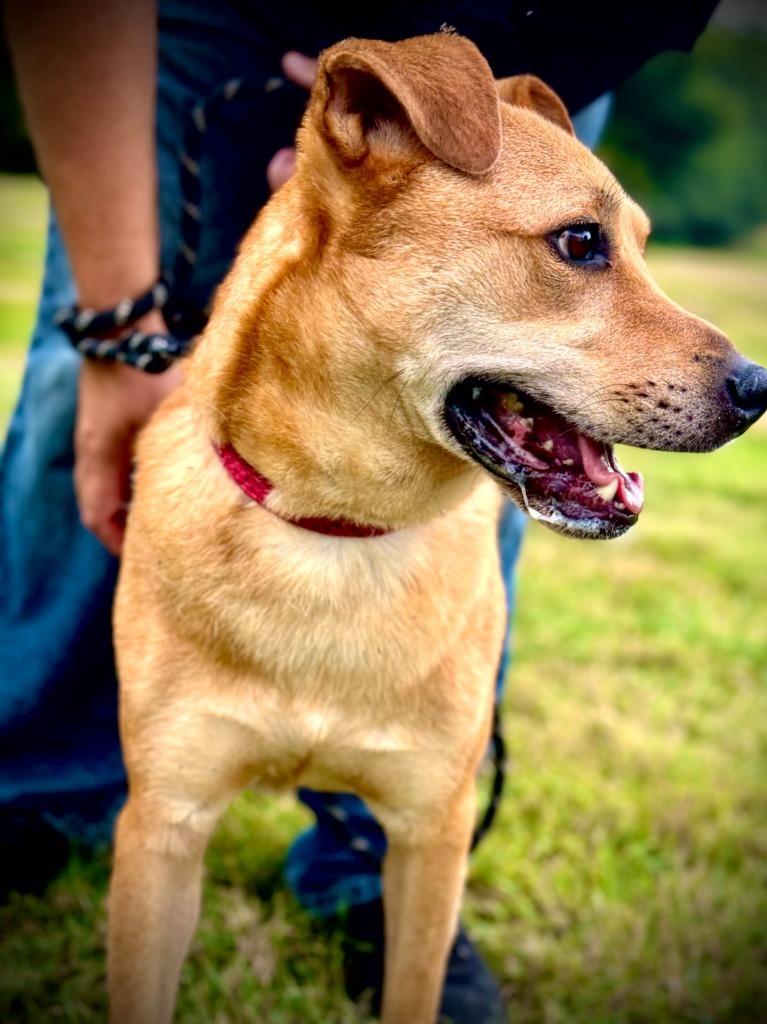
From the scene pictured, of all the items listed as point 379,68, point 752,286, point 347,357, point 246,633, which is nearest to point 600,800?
point 246,633

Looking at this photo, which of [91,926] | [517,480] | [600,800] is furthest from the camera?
[600,800]

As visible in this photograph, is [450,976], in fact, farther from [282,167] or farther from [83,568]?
[282,167]

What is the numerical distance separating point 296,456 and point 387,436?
178mm

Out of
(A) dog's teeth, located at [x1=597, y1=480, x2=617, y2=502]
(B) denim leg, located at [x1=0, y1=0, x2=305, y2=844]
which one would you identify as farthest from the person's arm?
(A) dog's teeth, located at [x1=597, y1=480, x2=617, y2=502]

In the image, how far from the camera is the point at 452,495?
2.16 meters

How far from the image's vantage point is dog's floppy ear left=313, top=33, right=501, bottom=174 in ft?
5.72

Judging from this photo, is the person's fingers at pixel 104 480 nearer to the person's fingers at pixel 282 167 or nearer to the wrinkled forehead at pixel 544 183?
the person's fingers at pixel 282 167

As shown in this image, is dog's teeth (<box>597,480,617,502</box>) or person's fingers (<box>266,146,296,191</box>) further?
person's fingers (<box>266,146,296,191</box>)

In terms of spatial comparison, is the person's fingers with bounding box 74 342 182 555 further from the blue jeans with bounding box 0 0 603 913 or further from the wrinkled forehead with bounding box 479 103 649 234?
the wrinkled forehead with bounding box 479 103 649 234

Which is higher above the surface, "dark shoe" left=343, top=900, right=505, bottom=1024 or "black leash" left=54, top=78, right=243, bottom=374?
"black leash" left=54, top=78, right=243, bottom=374

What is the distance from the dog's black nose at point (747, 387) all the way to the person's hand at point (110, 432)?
134 centimetres

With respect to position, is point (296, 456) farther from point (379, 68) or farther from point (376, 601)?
point (379, 68)

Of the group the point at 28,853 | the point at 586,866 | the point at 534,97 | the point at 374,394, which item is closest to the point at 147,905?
the point at 28,853

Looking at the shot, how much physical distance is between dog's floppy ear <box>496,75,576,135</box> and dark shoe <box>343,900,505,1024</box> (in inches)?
79.5
